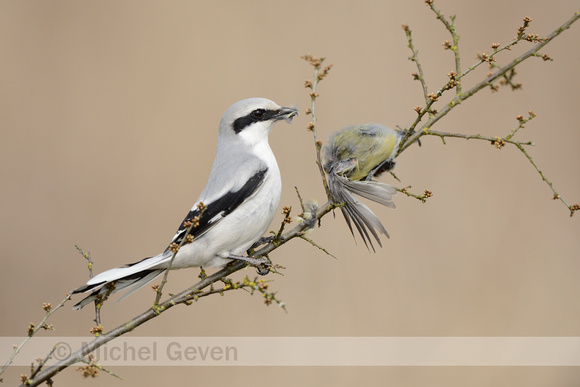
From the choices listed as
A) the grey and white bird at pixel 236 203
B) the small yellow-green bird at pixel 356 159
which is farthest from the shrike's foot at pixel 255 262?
the small yellow-green bird at pixel 356 159

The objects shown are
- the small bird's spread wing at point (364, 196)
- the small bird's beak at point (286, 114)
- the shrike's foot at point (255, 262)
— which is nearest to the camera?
the small bird's spread wing at point (364, 196)

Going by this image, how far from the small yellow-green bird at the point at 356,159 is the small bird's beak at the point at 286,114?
0.09 meters

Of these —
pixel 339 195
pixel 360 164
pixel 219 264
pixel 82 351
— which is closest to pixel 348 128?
pixel 360 164

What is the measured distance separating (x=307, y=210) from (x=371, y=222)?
0.14 meters

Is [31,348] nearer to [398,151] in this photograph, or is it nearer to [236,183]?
[236,183]

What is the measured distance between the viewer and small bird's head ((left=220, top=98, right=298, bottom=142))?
1.14m

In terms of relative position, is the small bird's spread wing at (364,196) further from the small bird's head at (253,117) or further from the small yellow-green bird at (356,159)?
the small bird's head at (253,117)

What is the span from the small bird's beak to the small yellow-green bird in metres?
0.09

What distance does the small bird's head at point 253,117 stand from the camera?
114cm

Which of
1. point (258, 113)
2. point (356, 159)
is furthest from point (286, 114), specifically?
point (356, 159)

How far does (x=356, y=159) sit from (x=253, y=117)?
9.8 inches

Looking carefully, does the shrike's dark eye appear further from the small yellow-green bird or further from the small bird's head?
the small yellow-green bird

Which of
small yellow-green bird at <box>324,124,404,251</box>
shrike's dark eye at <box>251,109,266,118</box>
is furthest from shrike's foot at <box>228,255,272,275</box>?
shrike's dark eye at <box>251,109,266,118</box>

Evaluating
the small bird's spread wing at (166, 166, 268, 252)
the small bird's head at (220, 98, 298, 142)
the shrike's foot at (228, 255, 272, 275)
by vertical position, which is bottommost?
the shrike's foot at (228, 255, 272, 275)
